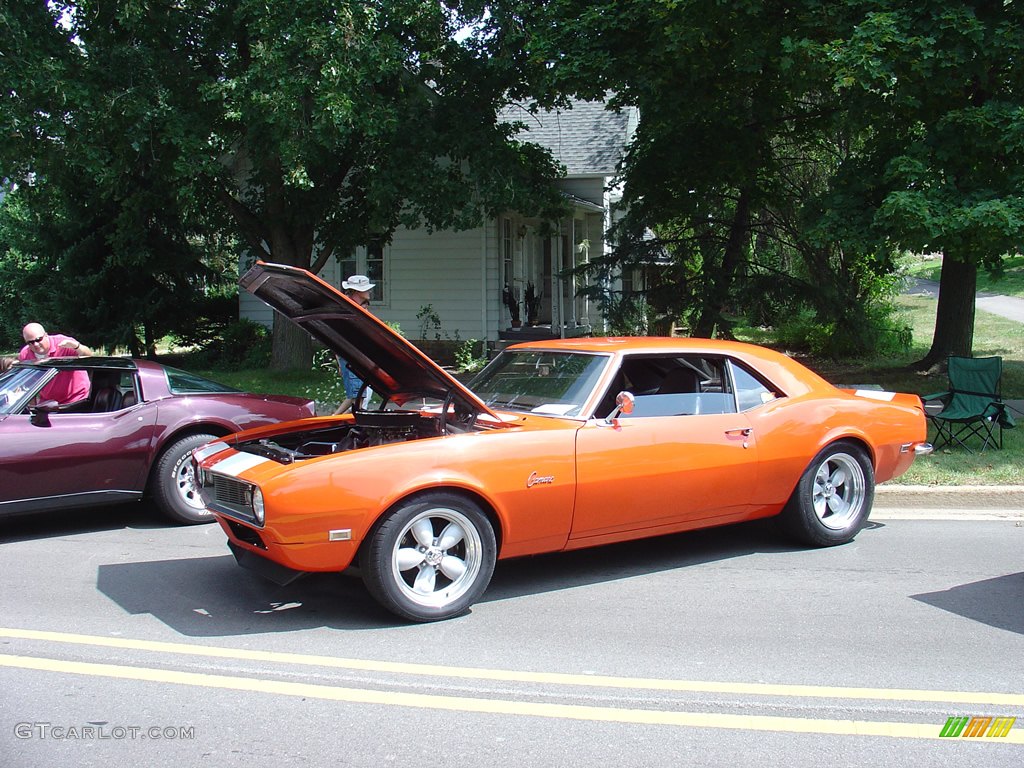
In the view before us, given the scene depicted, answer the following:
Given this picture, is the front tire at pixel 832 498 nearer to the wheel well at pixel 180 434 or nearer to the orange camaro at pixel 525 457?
the orange camaro at pixel 525 457

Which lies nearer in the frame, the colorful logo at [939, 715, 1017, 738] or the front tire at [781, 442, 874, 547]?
the colorful logo at [939, 715, 1017, 738]

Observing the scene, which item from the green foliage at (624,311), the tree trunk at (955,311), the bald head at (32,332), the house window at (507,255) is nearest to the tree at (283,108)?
the green foliage at (624,311)

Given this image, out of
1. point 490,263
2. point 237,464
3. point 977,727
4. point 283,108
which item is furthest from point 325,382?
point 977,727

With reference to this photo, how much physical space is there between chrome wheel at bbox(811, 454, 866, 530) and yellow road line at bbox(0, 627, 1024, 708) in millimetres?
2467

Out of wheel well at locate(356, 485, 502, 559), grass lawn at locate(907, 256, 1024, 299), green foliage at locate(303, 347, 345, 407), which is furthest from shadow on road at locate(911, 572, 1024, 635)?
grass lawn at locate(907, 256, 1024, 299)

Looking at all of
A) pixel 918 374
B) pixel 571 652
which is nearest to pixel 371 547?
pixel 571 652

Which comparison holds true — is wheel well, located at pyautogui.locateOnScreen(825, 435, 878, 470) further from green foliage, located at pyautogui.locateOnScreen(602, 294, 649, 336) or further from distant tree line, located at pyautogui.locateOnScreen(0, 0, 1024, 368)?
green foliage, located at pyautogui.locateOnScreen(602, 294, 649, 336)

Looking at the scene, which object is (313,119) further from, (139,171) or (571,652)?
(571,652)

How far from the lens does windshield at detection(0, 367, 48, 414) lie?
6.64m

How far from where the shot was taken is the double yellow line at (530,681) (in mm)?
3670

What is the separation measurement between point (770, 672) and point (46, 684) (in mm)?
3376

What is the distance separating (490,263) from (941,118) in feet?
34.9

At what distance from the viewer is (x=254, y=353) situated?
63.2 feet

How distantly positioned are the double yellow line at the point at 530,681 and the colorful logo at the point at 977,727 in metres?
0.04
